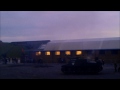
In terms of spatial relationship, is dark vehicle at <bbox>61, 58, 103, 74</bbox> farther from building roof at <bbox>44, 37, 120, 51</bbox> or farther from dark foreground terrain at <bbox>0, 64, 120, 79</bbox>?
building roof at <bbox>44, 37, 120, 51</bbox>

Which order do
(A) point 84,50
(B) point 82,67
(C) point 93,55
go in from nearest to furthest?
(B) point 82,67 < (C) point 93,55 < (A) point 84,50

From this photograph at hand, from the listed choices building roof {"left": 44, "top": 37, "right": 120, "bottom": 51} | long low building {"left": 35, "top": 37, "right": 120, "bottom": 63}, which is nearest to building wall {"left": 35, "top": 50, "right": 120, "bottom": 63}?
long low building {"left": 35, "top": 37, "right": 120, "bottom": 63}

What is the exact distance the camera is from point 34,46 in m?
27.2

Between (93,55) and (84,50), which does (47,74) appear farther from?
(84,50)

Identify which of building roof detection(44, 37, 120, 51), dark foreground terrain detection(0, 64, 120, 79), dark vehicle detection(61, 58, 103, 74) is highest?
building roof detection(44, 37, 120, 51)

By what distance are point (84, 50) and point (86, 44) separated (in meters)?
1.15

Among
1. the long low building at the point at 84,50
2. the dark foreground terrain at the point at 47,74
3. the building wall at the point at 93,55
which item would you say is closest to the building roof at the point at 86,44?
the long low building at the point at 84,50

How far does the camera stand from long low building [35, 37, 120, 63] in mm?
21078

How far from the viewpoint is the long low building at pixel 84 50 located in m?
21.1

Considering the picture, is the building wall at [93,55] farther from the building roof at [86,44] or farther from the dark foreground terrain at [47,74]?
the dark foreground terrain at [47,74]

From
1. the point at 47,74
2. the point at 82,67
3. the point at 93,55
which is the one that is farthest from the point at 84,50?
the point at 47,74

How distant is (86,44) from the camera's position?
74.9ft

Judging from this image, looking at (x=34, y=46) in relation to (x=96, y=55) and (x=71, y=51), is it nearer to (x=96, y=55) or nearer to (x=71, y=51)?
(x=71, y=51)
